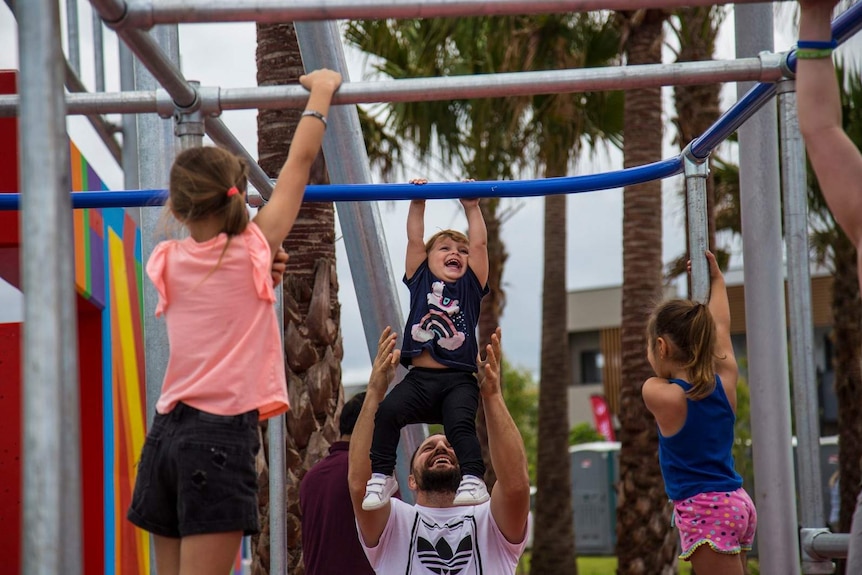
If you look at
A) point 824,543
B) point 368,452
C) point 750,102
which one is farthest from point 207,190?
point 824,543

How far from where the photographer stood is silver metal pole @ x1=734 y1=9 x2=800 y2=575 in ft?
12.8

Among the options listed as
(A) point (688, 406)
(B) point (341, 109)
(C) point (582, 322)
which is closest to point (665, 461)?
(A) point (688, 406)

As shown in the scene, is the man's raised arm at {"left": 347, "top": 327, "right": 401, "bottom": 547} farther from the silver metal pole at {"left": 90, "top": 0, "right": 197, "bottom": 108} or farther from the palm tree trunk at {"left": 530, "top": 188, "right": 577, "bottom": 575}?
the palm tree trunk at {"left": 530, "top": 188, "right": 577, "bottom": 575}

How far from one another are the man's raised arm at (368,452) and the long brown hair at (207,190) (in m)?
1.41

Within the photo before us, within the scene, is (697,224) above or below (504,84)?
below

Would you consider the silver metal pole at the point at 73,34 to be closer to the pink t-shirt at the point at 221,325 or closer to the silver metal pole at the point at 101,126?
the silver metal pole at the point at 101,126

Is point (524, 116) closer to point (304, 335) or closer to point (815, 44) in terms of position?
point (304, 335)

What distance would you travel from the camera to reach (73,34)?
24.2 ft

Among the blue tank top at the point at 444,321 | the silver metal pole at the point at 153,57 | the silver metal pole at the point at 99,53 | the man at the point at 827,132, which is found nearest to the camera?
the man at the point at 827,132

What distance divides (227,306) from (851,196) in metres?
1.25

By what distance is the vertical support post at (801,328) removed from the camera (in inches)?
115

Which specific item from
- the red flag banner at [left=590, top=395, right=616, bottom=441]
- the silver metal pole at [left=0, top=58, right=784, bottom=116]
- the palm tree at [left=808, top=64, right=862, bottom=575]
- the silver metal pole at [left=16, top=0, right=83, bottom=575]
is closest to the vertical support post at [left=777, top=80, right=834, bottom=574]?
the silver metal pole at [left=0, top=58, right=784, bottom=116]

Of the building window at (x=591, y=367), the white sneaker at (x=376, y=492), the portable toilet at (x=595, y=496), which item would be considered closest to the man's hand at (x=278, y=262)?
the white sneaker at (x=376, y=492)

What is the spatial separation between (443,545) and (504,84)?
5.49ft
